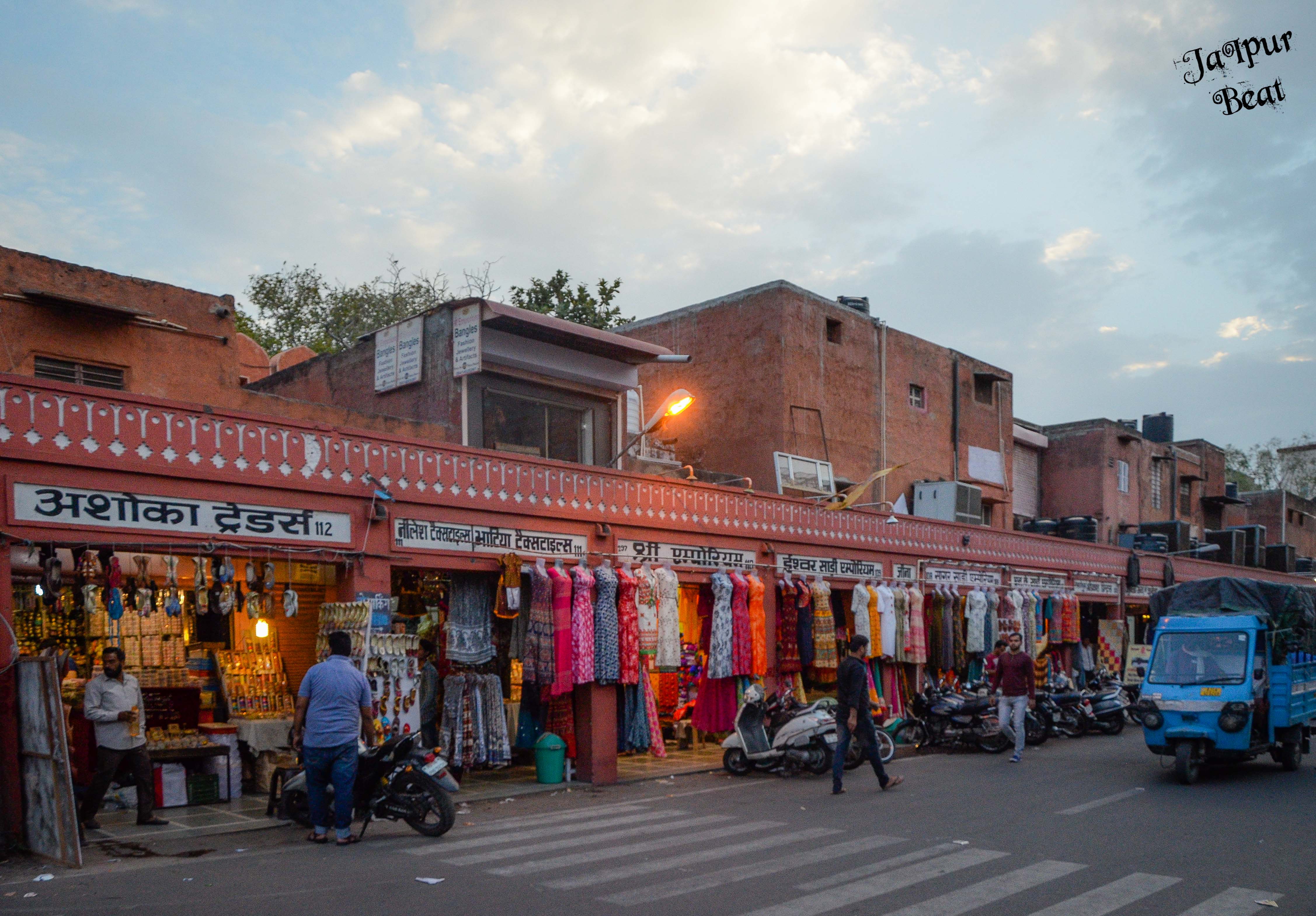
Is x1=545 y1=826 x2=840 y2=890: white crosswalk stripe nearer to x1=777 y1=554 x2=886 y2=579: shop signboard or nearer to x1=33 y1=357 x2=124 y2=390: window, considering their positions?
x1=777 y1=554 x2=886 y2=579: shop signboard

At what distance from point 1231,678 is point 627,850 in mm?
8602

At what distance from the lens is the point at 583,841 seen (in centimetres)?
920

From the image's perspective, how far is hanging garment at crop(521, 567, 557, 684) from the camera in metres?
12.9

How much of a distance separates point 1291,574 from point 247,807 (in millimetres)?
38686

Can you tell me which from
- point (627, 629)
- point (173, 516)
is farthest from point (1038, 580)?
point (173, 516)

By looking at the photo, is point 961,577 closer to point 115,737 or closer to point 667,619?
point 667,619

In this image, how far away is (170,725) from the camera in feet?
40.4

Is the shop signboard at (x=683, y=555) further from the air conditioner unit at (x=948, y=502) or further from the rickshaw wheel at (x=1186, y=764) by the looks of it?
the air conditioner unit at (x=948, y=502)

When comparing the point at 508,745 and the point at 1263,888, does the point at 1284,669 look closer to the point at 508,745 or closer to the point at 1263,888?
the point at 1263,888

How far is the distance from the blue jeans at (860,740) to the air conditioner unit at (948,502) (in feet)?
41.2

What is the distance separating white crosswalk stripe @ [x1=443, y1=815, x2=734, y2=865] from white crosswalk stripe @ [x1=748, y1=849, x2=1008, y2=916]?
2455mm

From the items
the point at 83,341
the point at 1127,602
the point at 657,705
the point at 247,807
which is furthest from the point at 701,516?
the point at 1127,602

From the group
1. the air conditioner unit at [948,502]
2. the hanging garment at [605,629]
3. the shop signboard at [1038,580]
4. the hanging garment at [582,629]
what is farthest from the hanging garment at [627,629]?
the shop signboard at [1038,580]

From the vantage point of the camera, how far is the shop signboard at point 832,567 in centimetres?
1745
